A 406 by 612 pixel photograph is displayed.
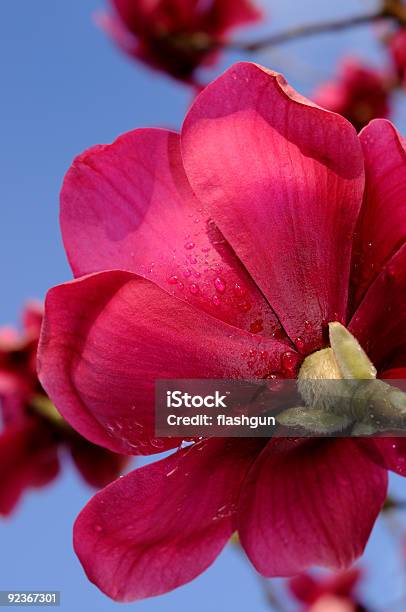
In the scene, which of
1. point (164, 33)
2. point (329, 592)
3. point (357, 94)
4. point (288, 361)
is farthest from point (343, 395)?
point (357, 94)

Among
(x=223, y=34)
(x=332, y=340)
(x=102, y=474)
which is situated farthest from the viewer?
(x=223, y=34)

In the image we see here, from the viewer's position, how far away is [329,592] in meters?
1.42

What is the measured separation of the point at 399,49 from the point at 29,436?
94 cm

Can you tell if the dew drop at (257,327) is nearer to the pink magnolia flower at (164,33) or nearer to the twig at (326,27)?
the twig at (326,27)

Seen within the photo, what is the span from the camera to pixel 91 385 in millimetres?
426

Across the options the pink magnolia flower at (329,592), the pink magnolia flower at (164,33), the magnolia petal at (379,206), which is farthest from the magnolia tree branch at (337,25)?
the pink magnolia flower at (329,592)

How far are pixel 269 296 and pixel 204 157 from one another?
9 centimetres

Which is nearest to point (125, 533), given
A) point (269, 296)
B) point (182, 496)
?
point (182, 496)

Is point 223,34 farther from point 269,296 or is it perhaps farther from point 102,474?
point 269,296

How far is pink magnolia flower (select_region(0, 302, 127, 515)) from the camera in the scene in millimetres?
1007

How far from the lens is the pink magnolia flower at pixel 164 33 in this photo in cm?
149

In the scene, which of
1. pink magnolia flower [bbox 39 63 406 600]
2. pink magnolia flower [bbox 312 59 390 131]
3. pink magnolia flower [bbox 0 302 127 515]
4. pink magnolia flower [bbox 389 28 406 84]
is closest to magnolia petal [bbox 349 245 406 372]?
pink magnolia flower [bbox 39 63 406 600]

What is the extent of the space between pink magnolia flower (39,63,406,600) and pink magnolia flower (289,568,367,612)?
40.8 inches

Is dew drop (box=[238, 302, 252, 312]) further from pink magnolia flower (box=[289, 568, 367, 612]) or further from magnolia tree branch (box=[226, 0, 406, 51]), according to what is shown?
pink magnolia flower (box=[289, 568, 367, 612])
